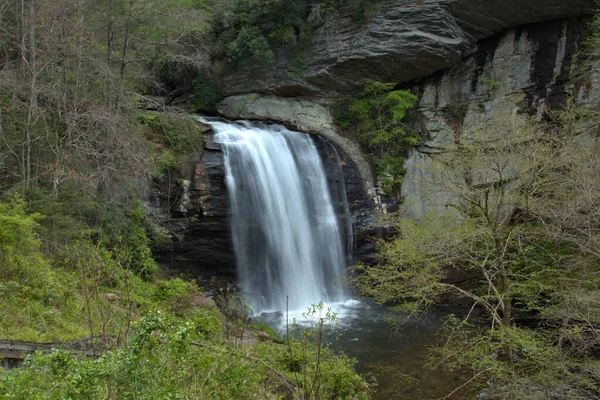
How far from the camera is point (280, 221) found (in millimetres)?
14766

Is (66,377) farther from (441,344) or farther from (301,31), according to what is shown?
(301,31)

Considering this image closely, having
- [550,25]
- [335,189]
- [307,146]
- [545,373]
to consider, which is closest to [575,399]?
[545,373]

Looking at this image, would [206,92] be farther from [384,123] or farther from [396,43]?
[396,43]

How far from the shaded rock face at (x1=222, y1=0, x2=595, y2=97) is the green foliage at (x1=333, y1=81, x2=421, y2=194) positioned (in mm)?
737

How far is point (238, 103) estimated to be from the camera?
18.9m

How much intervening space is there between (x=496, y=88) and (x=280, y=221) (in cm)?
1047

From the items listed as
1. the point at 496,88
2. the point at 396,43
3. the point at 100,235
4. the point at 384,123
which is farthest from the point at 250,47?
the point at 100,235

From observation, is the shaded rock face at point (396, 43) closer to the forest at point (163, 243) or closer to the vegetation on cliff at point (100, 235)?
the forest at point (163, 243)

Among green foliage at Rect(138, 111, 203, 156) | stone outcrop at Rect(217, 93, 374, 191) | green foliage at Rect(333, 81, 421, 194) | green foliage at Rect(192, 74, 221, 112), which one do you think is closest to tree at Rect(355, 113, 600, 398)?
green foliage at Rect(333, 81, 421, 194)

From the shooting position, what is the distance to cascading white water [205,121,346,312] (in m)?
14.1

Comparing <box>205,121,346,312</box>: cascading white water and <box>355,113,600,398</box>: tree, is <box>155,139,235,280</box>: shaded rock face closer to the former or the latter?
<box>205,121,346,312</box>: cascading white water

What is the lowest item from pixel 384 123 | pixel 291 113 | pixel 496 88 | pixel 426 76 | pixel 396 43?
pixel 384 123

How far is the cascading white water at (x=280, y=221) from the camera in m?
14.1

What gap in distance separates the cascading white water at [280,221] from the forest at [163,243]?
188 centimetres
